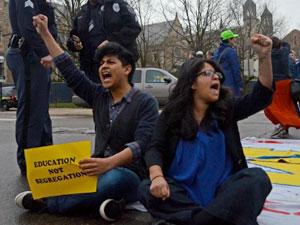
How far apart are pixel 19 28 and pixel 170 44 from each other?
130 ft

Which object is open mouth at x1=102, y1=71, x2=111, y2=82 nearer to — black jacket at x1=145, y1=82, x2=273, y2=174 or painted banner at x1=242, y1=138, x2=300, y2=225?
black jacket at x1=145, y1=82, x2=273, y2=174

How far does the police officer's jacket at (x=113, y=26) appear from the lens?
147 inches

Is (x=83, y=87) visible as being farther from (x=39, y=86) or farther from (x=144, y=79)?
(x=144, y=79)

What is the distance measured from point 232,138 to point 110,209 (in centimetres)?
82

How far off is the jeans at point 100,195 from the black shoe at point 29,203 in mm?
47

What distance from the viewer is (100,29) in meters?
3.86

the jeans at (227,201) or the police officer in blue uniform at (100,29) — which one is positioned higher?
the police officer in blue uniform at (100,29)

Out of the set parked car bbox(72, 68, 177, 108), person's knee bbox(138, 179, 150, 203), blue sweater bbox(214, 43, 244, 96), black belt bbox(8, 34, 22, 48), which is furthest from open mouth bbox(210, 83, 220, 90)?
parked car bbox(72, 68, 177, 108)

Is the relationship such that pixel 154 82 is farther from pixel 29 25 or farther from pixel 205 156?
pixel 205 156

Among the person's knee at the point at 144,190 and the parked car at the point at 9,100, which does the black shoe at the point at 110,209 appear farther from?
the parked car at the point at 9,100

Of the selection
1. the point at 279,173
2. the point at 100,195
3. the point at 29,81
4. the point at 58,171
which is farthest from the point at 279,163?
the point at 29,81

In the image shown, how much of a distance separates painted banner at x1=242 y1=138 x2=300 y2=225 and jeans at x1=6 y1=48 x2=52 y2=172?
2.09m

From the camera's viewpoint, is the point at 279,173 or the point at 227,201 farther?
the point at 279,173

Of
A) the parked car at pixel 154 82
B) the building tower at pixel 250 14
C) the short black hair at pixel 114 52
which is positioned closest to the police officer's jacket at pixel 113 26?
the short black hair at pixel 114 52
